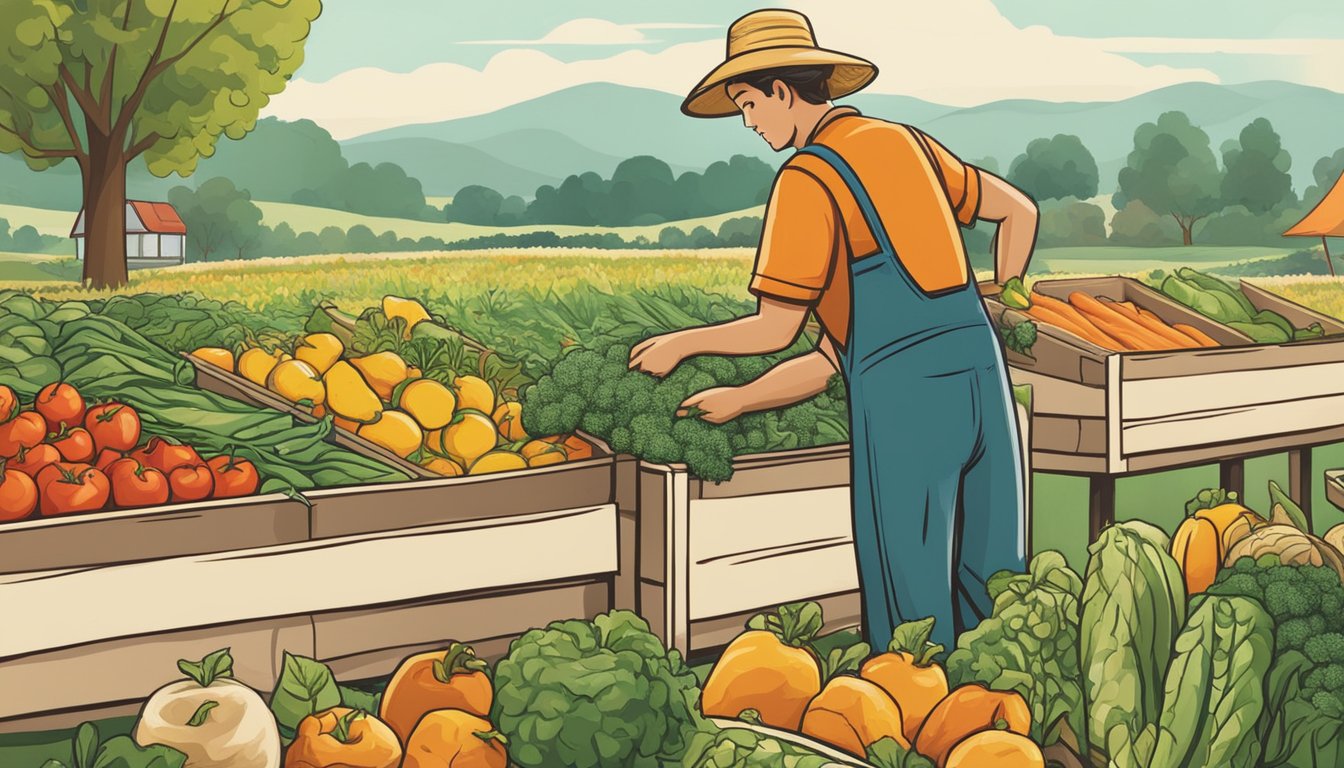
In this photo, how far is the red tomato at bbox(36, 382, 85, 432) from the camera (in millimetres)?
2709

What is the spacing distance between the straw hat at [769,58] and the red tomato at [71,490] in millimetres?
1686

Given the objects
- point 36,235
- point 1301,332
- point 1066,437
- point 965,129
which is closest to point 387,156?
point 36,235

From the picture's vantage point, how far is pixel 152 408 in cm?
281

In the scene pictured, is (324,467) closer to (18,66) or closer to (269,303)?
(269,303)

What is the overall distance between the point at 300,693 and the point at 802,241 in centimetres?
144

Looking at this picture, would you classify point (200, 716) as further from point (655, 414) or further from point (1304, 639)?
point (1304, 639)

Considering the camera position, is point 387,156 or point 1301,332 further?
point 1301,332

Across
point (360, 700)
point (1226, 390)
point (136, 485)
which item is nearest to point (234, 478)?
point (136, 485)

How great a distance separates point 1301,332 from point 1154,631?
305cm

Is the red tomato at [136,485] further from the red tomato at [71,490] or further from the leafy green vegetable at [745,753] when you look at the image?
the leafy green vegetable at [745,753]

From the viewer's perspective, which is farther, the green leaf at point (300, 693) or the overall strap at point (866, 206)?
the overall strap at point (866, 206)

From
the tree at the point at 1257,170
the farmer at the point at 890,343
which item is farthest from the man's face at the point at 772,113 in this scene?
the tree at the point at 1257,170

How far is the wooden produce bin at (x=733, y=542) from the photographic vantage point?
9.23 ft

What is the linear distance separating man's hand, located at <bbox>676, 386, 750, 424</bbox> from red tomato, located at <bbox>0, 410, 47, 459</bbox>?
1442mm
